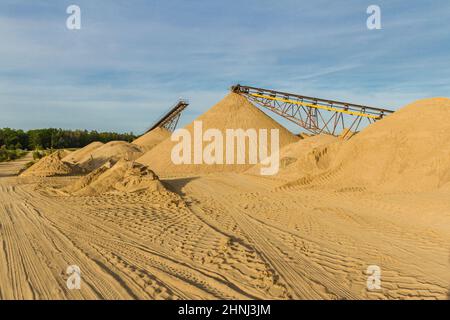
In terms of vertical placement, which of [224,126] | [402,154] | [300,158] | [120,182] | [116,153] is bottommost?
[120,182]

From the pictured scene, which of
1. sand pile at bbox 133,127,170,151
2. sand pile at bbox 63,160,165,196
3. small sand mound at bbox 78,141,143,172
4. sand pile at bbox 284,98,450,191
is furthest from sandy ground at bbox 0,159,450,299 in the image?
sand pile at bbox 133,127,170,151

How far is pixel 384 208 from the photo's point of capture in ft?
28.3

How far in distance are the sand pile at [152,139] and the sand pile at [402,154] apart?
22758 mm

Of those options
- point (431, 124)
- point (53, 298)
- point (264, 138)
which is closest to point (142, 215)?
point (53, 298)

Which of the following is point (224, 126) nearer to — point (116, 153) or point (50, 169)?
point (50, 169)

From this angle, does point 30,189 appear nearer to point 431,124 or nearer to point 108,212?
point 108,212

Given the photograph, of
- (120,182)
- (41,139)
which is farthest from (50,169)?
(41,139)

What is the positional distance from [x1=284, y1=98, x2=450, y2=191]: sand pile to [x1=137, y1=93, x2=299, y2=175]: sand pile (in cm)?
757

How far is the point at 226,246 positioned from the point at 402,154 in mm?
8578

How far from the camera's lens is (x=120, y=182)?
38.7ft

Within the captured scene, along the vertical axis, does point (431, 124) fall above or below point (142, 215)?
above

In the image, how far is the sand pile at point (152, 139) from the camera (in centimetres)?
3284

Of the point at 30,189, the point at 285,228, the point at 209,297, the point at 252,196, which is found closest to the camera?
the point at 209,297
